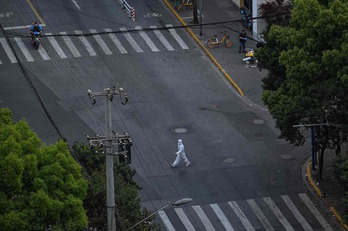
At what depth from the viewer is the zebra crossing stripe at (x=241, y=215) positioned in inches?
1929

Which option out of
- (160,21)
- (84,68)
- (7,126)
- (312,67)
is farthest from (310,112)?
(160,21)

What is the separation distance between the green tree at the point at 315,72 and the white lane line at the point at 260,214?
3449 mm

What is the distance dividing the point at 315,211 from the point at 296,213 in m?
0.92

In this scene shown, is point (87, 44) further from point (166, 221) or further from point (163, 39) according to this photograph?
point (166, 221)

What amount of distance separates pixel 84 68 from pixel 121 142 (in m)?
24.9

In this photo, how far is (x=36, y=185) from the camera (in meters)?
37.9

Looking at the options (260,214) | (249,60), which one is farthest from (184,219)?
(249,60)

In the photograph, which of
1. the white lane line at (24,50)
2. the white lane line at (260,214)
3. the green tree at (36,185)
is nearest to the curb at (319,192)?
the white lane line at (260,214)

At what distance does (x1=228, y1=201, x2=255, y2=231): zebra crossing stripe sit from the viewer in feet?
161

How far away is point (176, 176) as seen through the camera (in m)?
53.3

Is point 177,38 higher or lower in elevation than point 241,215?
higher

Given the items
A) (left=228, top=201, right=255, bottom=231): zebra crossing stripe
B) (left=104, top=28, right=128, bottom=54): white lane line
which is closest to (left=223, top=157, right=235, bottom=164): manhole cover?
(left=228, top=201, right=255, bottom=231): zebra crossing stripe

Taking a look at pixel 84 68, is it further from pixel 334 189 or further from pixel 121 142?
pixel 121 142

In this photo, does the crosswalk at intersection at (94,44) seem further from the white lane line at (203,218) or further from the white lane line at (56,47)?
the white lane line at (203,218)
